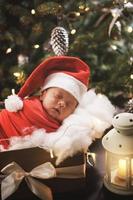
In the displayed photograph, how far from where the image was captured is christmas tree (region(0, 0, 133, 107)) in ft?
4.86

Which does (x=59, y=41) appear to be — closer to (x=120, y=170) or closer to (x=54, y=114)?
(x=54, y=114)

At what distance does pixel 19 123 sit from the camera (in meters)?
1.05

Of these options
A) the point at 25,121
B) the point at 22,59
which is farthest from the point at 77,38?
the point at 25,121

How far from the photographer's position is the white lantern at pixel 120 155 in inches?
38.6

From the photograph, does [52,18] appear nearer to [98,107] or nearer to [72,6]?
[72,6]

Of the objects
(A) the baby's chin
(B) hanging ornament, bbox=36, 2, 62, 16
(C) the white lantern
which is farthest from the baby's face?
(B) hanging ornament, bbox=36, 2, 62, 16

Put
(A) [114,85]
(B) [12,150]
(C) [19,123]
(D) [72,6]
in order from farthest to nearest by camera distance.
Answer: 1. (A) [114,85]
2. (D) [72,6]
3. (C) [19,123]
4. (B) [12,150]

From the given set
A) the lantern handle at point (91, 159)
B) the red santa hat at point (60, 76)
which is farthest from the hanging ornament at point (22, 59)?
the lantern handle at point (91, 159)

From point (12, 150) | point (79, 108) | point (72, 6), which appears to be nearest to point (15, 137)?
point (12, 150)

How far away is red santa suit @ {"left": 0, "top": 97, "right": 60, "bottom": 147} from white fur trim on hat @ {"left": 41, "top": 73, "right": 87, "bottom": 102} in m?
0.08

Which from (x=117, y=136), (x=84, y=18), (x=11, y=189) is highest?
(x=84, y=18)

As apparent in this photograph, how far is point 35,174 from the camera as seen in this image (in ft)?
3.21

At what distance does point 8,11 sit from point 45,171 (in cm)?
80

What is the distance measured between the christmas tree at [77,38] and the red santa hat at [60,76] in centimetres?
32
